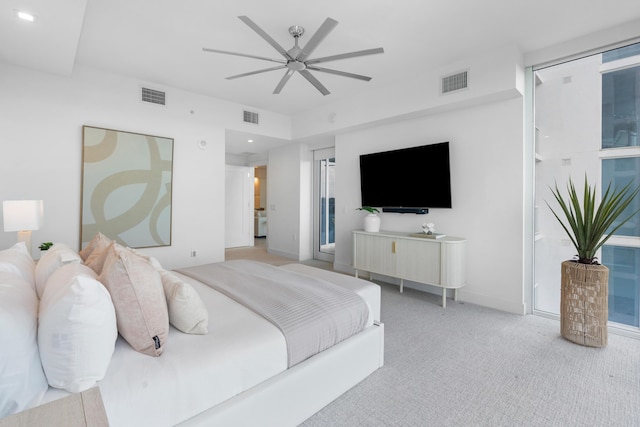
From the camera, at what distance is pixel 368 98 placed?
14.7 ft

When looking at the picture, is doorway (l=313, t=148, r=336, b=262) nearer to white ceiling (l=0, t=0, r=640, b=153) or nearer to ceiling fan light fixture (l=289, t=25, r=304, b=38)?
white ceiling (l=0, t=0, r=640, b=153)

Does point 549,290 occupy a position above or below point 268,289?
below

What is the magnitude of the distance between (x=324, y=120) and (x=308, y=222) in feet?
7.17

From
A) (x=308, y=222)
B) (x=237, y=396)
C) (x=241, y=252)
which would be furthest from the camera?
(x=241, y=252)

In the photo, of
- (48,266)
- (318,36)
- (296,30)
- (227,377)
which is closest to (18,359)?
(227,377)

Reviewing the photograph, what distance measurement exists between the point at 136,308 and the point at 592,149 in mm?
4202

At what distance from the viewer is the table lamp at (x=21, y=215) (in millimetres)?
2688

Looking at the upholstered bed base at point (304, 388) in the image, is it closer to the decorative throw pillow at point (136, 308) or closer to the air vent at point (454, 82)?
the decorative throw pillow at point (136, 308)

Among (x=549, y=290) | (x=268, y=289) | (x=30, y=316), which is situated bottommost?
(x=549, y=290)

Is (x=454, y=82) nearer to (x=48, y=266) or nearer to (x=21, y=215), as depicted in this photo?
(x=48, y=266)

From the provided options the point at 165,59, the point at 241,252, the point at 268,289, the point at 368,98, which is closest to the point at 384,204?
the point at 368,98

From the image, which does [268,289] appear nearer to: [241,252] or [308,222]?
[308,222]

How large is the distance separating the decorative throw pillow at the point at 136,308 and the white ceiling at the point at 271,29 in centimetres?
221

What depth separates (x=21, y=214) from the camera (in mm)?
2738
